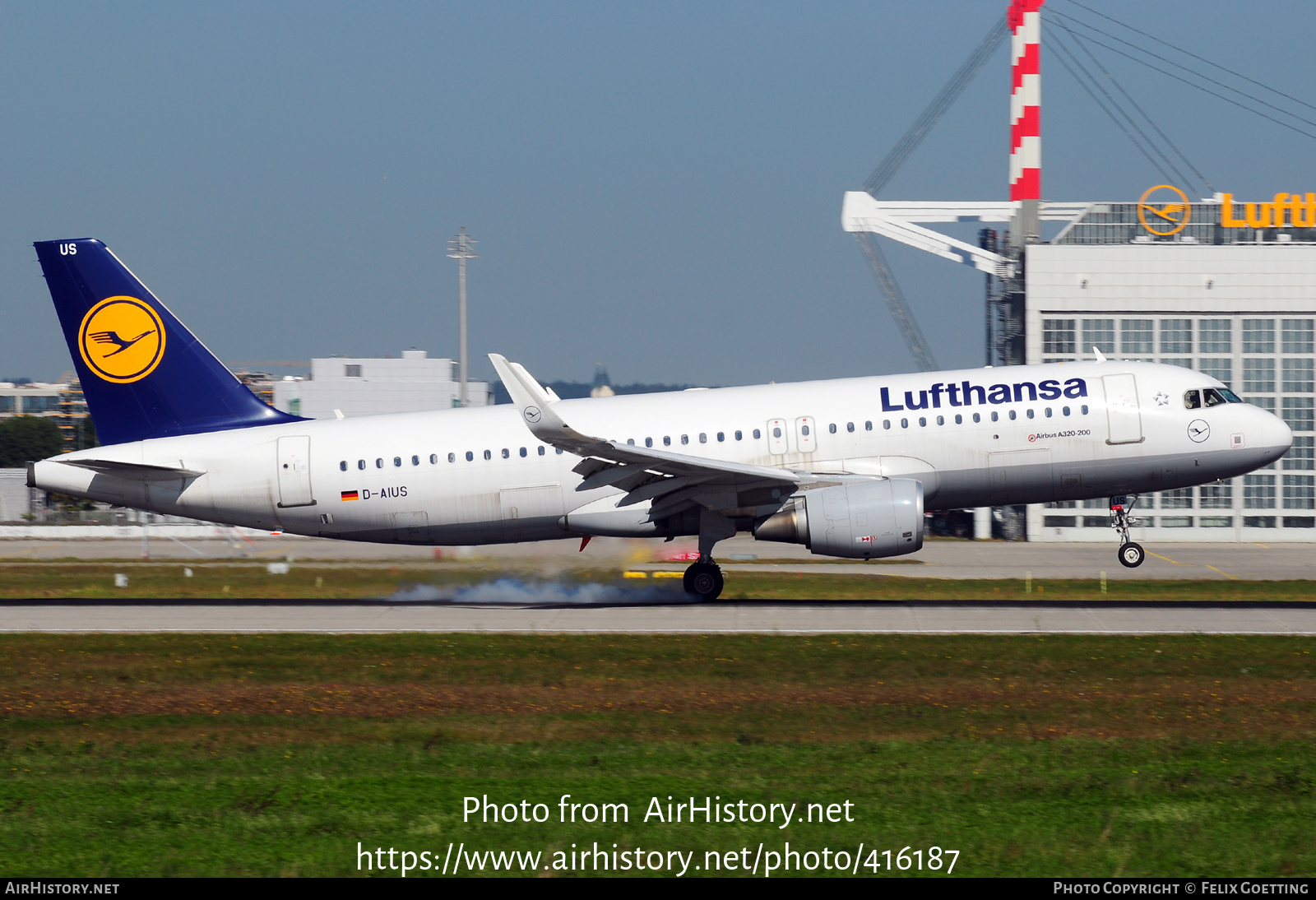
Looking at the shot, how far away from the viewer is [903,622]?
23.7 metres

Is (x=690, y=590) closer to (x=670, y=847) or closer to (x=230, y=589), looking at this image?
(x=230, y=589)

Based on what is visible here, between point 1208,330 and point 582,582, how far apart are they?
147 feet

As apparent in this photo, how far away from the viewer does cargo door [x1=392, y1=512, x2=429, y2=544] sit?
27.9 meters

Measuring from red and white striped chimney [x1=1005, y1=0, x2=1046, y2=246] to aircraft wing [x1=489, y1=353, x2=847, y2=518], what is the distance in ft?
158

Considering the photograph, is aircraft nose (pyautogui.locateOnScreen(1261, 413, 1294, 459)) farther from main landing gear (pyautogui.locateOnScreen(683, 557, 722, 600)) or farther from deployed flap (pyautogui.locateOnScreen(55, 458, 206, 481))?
deployed flap (pyautogui.locateOnScreen(55, 458, 206, 481))

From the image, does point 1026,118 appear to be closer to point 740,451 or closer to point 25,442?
point 740,451

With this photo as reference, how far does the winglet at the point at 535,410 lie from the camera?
23.9 m

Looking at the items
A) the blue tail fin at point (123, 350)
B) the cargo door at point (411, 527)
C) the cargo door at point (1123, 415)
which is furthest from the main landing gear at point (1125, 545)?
the blue tail fin at point (123, 350)

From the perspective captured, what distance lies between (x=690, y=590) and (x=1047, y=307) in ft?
139

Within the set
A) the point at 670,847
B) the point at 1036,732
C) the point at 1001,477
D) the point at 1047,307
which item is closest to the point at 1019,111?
the point at 1047,307

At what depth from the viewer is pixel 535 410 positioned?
945 inches

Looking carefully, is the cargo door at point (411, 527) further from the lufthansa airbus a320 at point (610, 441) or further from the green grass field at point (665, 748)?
the green grass field at point (665, 748)

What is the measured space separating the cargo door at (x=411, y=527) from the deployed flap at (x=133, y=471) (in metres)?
4.32

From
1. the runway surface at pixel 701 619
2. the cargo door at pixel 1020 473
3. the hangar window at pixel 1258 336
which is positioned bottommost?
the runway surface at pixel 701 619
